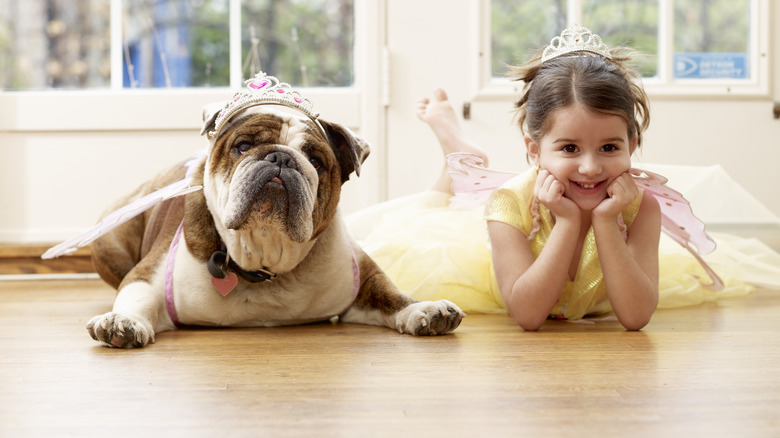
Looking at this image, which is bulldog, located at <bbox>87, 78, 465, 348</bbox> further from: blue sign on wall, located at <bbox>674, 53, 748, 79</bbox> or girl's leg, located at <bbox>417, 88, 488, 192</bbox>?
blue sign on wall, located at <bbox>674, 53, 748, 79</bbox>

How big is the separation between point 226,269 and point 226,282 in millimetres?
27

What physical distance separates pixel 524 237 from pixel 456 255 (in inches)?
11.7

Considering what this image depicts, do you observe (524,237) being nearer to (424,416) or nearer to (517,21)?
(424,416)

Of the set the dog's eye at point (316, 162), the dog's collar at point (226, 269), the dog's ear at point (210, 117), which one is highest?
the dog's ear at point (210, 117)

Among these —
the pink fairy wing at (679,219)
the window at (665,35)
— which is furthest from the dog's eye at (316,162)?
the window at (665,35)

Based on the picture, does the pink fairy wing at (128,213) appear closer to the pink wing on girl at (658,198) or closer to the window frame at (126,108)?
the pink wing on girl at (658,198)

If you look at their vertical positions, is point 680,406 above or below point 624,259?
below

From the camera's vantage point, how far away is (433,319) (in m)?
1.61

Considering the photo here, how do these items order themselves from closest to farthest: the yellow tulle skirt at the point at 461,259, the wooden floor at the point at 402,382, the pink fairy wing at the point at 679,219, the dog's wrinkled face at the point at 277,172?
the wooden floor at the point at 402,382
the dog's wrinkled face at the point at 277,172
the pink fairy wing at the point at 679,219
the yellow tulle skirt at the point at 461,259

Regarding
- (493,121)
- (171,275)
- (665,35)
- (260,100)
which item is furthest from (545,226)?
(665,35)

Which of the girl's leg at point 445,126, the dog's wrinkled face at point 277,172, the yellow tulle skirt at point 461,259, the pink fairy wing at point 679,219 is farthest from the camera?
the girl's leg at point 445,126

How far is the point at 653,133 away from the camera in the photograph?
2.81m

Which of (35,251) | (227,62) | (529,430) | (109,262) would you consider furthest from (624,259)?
(35,251)

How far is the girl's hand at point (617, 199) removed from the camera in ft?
5.18
